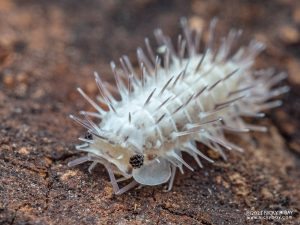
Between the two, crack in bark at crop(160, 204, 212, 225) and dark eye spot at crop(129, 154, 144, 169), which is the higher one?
dark eye spot at crop(129, 154, 144, 169)

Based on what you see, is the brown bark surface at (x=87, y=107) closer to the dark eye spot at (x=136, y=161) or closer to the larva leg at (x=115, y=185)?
the larva leg at (x=115, y=185)

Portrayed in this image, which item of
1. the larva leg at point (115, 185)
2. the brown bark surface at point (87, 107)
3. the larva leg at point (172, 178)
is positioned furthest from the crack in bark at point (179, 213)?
the larva leg at point (115, 185)

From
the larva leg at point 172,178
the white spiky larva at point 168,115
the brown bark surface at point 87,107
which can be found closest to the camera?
the brown bark surface at point 87,107

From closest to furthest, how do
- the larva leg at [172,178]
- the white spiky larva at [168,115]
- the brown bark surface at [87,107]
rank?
the brown bark surface at [87,107]
the white spiky larva at [168,115]
the larva leg at [172,178]

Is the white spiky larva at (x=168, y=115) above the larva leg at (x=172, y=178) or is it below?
Result: above

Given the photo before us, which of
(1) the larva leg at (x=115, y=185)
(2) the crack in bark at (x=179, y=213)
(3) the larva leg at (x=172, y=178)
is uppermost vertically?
(1) the larva leg at (x=115, y=185)

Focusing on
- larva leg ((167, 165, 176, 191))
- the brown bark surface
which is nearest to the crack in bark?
the brown bark surface

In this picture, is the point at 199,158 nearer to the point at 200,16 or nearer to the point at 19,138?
the point at 19,138

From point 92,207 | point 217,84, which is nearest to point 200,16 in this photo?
point 217,84

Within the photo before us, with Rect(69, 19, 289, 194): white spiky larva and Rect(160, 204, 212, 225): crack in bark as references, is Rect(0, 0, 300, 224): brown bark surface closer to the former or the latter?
Rect(160, 204, 212, 225): crack in bark
